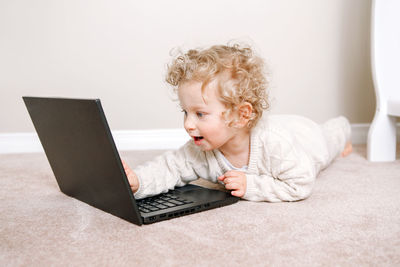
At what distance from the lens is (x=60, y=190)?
1.13m

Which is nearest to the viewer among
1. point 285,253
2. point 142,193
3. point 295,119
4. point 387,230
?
point 285,253

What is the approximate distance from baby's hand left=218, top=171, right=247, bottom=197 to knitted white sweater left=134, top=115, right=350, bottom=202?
0.02 meters

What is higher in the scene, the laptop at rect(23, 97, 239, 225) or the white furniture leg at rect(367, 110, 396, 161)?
the laptop at rect(23, 97, 239, 225)

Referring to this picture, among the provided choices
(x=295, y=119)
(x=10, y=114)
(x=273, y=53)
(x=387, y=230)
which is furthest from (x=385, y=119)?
(x=10, y=114)

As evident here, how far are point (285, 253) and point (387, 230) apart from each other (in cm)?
23

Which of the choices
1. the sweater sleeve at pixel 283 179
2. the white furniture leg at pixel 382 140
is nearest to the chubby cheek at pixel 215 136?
the sweater sleeve at pixel 283 179

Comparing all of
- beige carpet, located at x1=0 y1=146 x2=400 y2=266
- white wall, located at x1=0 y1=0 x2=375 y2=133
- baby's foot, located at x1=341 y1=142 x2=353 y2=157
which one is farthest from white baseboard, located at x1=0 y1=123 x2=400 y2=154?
beige carpet, located at x1=0 y1=146 x2=400 y2=266

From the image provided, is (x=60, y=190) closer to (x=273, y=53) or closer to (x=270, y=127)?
(x=270, y=127)

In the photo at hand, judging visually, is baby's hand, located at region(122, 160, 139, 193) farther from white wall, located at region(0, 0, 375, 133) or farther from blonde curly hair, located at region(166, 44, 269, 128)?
white wall, located at region(0, 0, 375, 133)

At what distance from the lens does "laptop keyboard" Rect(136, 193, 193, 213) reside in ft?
2.95

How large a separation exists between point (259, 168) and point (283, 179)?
0.07m

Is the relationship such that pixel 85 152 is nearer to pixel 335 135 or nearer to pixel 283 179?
pixel 283 179

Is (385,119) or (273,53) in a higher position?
(273,53)

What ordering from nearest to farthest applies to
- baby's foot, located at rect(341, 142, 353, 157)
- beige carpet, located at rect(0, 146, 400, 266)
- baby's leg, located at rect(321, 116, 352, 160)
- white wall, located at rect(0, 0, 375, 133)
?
1. beige carpet, located at rect(0, 146, 400, 266)
2. baby's leg, located at rect(321, 116, 352, 160)
3. baby's foot, located at rect(341, 142, 353, 157)
4. white wall, located at rect(0, 0, 375, 133)
